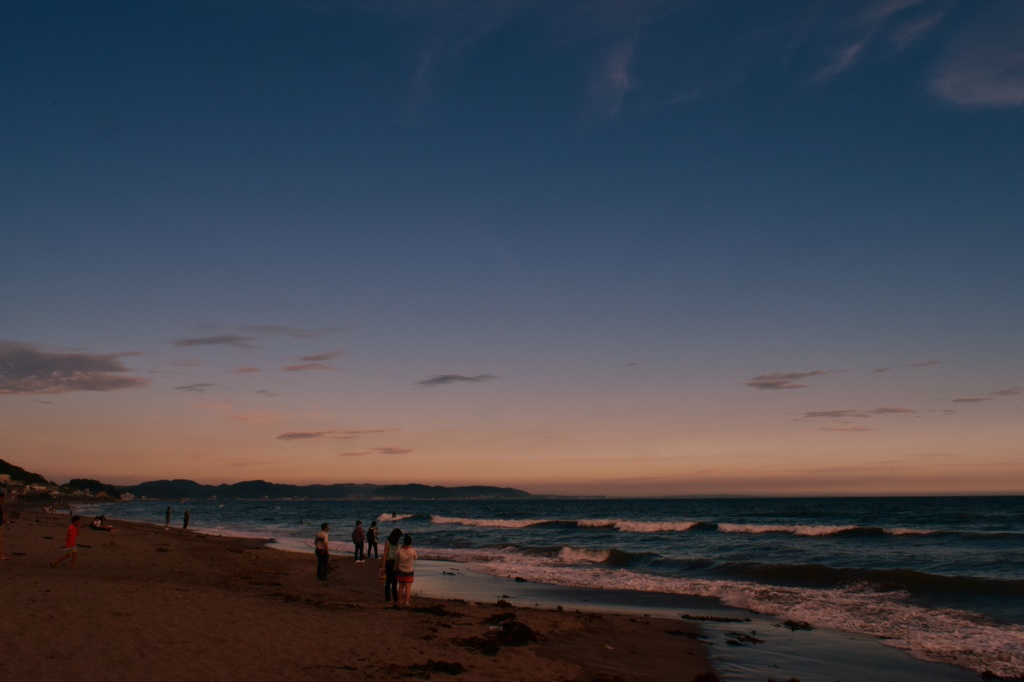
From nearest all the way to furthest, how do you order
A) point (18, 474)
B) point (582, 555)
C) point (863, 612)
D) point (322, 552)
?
point (863, 612)
point (322, 552)
point (582, 555)
point (18, 474)

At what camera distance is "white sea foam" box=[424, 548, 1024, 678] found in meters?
14.3

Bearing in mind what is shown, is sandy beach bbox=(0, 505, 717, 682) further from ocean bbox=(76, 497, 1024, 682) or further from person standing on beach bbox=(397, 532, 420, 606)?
ocean bbox=(76, 497, 1024, 682)

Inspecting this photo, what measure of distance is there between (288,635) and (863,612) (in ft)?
51.1

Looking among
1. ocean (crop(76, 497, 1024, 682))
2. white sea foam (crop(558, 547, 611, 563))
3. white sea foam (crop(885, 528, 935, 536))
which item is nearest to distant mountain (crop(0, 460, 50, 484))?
ocean (crop(76, 497, 1024, 682))

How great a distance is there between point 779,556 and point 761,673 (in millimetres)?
21749

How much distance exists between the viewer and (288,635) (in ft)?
40.4

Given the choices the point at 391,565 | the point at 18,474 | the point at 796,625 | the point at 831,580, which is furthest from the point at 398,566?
the point at 18,474

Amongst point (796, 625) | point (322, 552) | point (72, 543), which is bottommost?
point (796, 625)

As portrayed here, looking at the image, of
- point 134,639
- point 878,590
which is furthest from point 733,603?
point 134,639

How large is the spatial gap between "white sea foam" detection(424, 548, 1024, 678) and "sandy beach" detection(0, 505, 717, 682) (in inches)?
188

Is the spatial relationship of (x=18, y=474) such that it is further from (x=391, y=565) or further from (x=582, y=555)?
(x=391, y=565)

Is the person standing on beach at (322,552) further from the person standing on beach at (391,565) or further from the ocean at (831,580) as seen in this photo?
the person standing on beach at (391,565)

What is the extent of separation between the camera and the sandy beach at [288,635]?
994cm

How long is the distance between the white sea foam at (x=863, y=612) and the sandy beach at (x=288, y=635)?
15.6 ft
